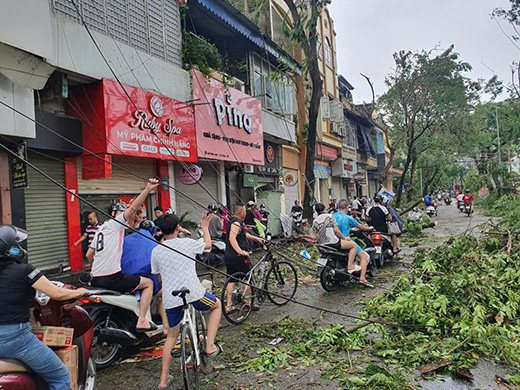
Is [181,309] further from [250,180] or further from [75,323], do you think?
[250,180]

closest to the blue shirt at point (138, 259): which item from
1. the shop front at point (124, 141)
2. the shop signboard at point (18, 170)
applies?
the shop front at point (124, 141)

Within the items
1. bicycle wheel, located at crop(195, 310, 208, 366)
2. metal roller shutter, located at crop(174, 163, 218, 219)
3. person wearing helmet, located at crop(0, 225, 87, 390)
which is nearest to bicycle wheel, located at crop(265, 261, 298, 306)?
bicycle wheel, located at crop(195, 310, 208, 366)

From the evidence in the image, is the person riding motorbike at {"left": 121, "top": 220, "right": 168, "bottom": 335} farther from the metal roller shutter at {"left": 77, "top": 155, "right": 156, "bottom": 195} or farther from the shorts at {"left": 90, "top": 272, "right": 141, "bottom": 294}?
the metal roller shutter at {"left": 77, "top": 155, "right": 156, "bottom": 195}

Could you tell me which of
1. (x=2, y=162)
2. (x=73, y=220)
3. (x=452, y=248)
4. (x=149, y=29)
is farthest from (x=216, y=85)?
(x=452, y=248)

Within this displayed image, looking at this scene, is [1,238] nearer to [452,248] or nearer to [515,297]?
[515,297]

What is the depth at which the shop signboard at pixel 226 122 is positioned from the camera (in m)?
12.0

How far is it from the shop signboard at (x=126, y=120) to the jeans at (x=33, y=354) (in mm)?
5561

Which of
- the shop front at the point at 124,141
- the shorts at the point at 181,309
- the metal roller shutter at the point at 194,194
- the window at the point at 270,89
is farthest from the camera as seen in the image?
the window at the point at 270,89

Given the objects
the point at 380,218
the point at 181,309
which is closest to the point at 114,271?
the point at 181,309

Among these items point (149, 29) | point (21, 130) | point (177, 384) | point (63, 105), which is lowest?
point (177, 384)

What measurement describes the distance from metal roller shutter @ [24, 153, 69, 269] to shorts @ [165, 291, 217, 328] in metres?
5.76

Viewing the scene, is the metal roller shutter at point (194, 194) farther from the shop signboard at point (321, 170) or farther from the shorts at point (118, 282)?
→ the shop signboard at point (321, 170)

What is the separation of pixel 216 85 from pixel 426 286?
974 cm

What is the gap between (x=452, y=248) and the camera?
6.88 meters
